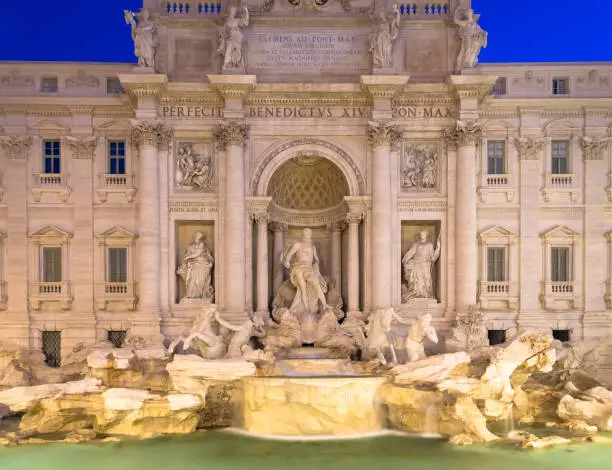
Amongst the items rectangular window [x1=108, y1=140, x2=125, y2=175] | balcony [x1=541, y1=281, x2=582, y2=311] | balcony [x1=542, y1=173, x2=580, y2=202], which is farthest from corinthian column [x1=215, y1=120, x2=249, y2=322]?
balcony [x1=542, y1=173, x2=580, y2=202]

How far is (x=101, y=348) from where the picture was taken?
781 inches

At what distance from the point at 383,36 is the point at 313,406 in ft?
40.0

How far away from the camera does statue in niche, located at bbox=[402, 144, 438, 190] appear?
21.2 meters

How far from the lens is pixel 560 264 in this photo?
849 inches

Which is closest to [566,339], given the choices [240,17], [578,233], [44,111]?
[578,233]

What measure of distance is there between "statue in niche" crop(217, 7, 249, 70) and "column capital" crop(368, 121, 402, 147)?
4.88 meters

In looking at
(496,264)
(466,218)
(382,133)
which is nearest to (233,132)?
(382,133)

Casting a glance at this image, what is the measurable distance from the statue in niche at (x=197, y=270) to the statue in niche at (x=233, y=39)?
5866 millimetres

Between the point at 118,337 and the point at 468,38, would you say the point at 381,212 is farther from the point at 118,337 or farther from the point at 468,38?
the point at 118,337

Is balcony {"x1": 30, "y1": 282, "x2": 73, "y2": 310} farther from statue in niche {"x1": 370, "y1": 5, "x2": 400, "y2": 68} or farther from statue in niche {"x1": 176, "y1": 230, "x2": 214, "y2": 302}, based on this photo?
statue in niche {"x1": 370, "y1": 5, "x2": 400, "y2": 68}

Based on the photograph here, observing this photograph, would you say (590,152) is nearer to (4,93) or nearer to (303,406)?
(303,406)

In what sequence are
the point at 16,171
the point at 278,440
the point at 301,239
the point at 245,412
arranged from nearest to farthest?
the point at 278,440, the point at 245,412, the point at 16,171, the point at 301,239

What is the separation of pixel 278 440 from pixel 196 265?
7358 mm

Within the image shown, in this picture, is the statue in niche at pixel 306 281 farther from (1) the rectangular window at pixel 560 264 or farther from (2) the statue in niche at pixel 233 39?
(1) the rectangular window at pixel 560 264
